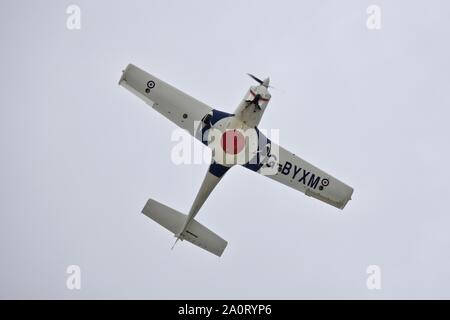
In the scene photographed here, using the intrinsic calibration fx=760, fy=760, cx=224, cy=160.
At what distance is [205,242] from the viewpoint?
3972 centimetres

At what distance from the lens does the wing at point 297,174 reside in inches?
1490

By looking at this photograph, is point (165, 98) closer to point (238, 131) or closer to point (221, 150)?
point (221, 150)

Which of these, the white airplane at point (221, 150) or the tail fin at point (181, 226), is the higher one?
the white airplane at point (221, 150)

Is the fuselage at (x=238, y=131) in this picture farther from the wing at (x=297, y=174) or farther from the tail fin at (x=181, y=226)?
the tail fin at (x=181, y=226)

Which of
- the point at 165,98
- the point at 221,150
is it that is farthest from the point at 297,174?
the point at 165,98

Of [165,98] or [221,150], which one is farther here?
[165,98]

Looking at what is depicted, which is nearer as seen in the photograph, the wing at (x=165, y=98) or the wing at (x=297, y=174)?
the wing at (x=165, y=98)

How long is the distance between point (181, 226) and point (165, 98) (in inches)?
270

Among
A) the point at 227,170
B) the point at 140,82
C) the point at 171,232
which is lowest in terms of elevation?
the point at 171,232

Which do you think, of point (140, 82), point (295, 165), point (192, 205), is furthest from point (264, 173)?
point (140, 82)

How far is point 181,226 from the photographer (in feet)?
130

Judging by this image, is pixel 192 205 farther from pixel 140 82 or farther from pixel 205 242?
pixel 140 82

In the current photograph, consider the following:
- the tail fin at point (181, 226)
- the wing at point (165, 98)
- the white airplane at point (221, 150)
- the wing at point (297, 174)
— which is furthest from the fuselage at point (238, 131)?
the tail fin at point (181, 226)

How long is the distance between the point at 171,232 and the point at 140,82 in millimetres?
8041
